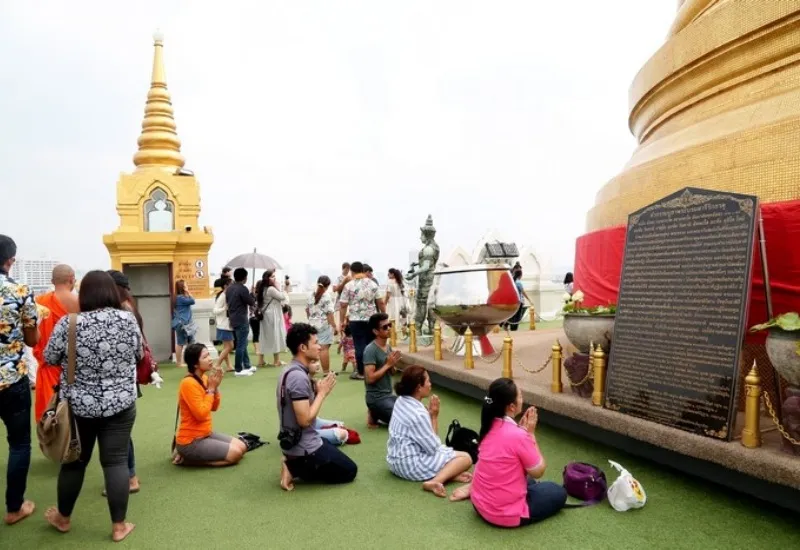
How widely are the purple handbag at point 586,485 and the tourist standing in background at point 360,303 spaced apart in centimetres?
453

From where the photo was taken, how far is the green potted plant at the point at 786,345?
11.3 feet

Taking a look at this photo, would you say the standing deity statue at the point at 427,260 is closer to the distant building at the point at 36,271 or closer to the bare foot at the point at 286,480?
the bare foot at the point at 286,480

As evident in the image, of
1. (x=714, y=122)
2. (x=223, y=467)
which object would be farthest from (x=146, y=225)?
(x=714, y=122)

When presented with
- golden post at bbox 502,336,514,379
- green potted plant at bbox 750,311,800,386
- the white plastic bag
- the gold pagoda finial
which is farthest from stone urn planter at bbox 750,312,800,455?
the gold pagoda finial

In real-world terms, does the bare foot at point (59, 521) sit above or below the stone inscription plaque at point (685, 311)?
below

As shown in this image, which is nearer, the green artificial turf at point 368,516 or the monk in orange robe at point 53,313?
the green artificial turf at point 368,516

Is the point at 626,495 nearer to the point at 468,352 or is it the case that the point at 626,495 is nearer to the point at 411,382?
the point at 411,382

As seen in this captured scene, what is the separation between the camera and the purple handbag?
12.7 ft

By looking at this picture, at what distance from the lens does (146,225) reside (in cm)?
1216

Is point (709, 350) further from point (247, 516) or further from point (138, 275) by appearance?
point (138, 275)

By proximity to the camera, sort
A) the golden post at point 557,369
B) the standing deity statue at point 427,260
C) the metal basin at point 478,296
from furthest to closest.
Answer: the standing deity statue at point 427,260, the metal basin at point 478,296, the golden post at point 557,369

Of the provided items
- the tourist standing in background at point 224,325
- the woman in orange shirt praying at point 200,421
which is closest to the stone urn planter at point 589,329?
the woman in orange shirt praying at point 200,421

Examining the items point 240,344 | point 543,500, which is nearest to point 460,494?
point 543,500

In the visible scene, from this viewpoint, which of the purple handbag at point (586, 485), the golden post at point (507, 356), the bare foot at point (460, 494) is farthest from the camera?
the golden post at point (507, 356)
